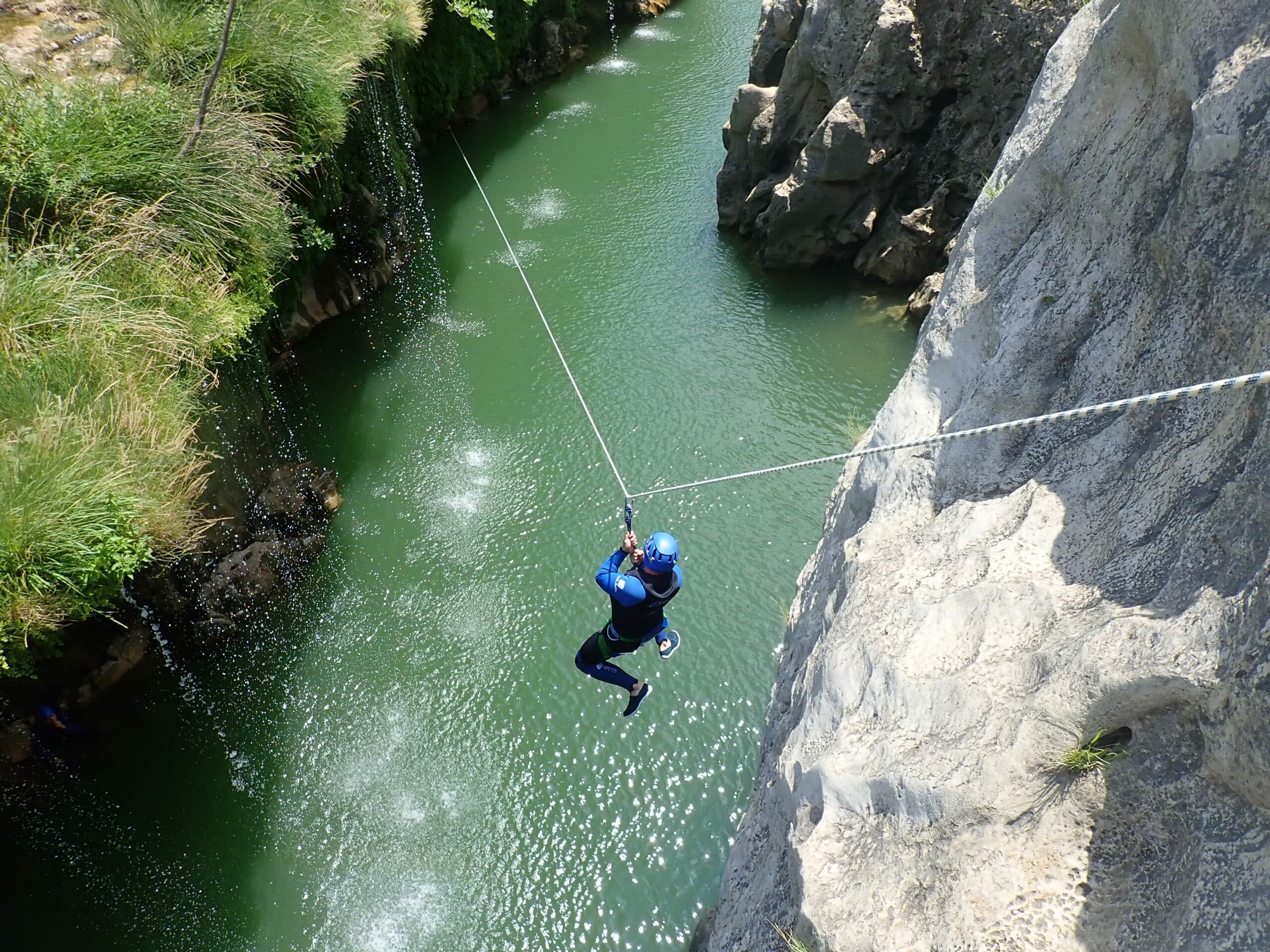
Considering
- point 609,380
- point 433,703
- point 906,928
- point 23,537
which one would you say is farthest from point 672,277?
point 906,928

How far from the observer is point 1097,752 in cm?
382

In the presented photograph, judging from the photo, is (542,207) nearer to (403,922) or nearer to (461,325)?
(461,325)

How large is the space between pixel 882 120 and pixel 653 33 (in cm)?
1246

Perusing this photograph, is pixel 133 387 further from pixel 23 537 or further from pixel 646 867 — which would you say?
pixel 646 867

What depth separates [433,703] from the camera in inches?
367

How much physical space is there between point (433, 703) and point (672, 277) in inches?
361

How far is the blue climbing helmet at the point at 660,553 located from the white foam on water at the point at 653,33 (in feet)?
68.9

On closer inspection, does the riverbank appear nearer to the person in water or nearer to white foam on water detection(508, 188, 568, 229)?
the person in water

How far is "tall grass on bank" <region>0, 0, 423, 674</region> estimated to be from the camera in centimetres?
635

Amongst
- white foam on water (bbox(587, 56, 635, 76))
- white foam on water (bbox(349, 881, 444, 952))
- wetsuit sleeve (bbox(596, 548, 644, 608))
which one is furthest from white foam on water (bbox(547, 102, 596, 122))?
white foam on water (bbox(349, 881, 444, 952))

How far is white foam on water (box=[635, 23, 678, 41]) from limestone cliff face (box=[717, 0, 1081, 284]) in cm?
858

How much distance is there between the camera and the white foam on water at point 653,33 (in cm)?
2344

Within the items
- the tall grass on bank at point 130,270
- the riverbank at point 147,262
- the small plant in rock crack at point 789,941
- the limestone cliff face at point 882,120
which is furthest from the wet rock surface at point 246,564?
the limestone cliff face at point 882,120

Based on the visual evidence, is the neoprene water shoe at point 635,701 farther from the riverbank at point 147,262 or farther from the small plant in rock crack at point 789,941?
the riverbank at point 147,262
